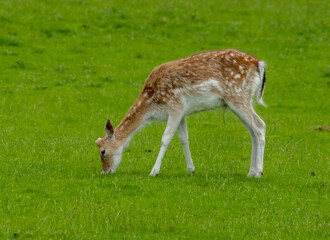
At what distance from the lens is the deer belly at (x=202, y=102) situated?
10.2m

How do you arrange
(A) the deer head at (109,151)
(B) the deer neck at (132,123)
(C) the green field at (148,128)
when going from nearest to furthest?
(C) the green field at (148,128) < (A) the deer head at (109,151) < (B) the deer neck at (132,123)

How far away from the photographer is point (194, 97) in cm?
1025

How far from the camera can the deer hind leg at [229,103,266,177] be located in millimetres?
10258

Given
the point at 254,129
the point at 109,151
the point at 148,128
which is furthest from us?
the point at 148,128

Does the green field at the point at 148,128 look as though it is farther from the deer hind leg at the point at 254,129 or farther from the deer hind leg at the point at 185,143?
the deer hind leg at the point at 254,129

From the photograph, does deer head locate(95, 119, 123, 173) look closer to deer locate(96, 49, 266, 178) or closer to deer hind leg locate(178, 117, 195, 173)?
deer locate(96, 49, 266, 178)

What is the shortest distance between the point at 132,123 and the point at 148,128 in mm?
4997

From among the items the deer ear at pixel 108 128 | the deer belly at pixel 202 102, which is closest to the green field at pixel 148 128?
the deer ear at pixel 108 128

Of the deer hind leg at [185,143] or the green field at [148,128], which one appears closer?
the green field at [148,128]

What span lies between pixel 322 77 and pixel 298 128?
20.8 feet

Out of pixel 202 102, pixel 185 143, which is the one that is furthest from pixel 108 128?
pixel 202 102

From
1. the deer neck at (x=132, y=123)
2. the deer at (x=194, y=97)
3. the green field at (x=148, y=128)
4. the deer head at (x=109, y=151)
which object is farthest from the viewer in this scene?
the deer neck at (x=132, y=123)

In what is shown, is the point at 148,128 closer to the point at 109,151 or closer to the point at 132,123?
the point at 132,123

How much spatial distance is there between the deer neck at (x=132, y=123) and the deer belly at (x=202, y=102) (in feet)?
2.68
